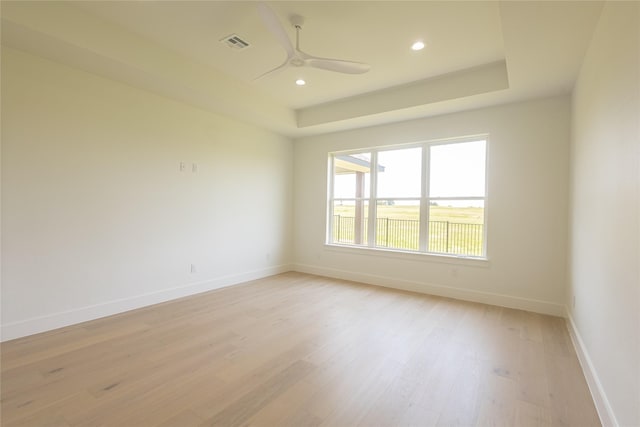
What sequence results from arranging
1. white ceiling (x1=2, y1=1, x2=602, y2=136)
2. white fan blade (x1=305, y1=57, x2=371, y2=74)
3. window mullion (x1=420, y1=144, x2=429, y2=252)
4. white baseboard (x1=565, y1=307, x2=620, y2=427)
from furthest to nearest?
1. window mullion (x1=420, y1=144, x2=429, y2=252)
2. white fan blade (x1=305, y1=57, x2=371, y2=74)
3. white ceiling (x1=2, y1=1, x2=602, y2=136)
4. white baseboard (x1=565, y1=307, x2=620, y2=427)

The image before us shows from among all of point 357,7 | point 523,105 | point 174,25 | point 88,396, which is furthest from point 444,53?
point 88,396

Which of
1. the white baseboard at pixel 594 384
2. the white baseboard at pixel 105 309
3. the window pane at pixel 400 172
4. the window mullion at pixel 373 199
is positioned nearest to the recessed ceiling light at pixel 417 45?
the window pane at pixel 400 172

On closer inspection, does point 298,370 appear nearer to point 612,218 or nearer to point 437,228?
point 612,218

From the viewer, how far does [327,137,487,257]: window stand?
13.4 feet

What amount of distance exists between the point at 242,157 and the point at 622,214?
441 centimetres

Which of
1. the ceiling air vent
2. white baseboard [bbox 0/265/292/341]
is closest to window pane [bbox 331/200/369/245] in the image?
white baseboard [bbox 0/265/292/341]

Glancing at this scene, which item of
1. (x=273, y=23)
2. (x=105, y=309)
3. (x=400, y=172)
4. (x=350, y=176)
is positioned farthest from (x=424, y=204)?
(x=105, y=309)

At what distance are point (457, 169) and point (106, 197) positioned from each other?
458 cm

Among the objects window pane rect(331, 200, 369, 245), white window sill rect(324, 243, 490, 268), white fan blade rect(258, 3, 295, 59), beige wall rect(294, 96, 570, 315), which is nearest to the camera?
white fan blade rect(258, 3, 295, 59)

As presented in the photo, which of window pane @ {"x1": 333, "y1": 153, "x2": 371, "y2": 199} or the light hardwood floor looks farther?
window pane @ {"x1": 333, "y1": 153, "x2": 371, "y2": 199}

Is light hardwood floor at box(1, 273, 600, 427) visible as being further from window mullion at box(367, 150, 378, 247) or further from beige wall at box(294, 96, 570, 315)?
window mullion at box(367, 150, 378, 247)

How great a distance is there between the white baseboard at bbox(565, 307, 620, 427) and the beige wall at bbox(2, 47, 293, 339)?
418cm

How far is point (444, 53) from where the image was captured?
9.86 feet

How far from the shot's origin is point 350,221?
5309mm
